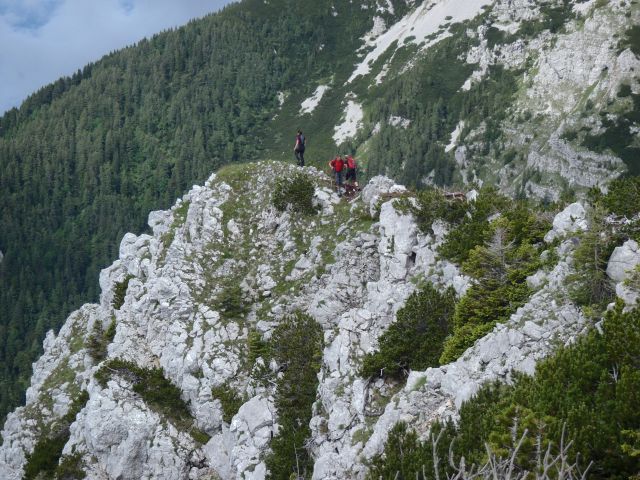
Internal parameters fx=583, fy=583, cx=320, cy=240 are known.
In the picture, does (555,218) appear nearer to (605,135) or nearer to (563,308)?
(563,308)

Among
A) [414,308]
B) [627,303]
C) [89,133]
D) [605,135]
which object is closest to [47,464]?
[414,308]

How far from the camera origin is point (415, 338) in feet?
64.4

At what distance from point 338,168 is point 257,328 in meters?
9.52

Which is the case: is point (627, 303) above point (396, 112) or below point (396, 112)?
below

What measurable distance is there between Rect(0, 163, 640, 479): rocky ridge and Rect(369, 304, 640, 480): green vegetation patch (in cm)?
117

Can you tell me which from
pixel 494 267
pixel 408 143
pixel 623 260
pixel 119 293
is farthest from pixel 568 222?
pixel 408 143

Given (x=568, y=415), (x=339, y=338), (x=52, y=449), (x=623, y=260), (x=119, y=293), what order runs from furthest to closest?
Result: (x=119, y=293), (x=52, y=449), (x=339, y=338), (x=623, y=260), (x=568, y=415)

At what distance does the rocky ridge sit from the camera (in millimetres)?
16312

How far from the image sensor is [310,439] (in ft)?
66.8

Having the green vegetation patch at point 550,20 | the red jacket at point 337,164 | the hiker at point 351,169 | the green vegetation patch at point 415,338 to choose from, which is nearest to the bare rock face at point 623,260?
the green vegetation patch at point 415,338

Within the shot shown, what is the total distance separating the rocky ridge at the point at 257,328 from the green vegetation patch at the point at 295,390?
24.4 inches

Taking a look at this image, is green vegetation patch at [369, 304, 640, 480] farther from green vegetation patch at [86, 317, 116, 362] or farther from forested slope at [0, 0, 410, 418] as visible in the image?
forested slope at [0, 0, 410, 418]

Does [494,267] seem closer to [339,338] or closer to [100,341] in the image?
[339,338]

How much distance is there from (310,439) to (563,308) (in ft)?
32.1
